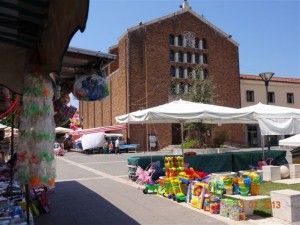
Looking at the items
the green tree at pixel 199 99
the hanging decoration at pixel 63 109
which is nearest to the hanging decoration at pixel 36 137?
the hanging decoration at pixel 63 109

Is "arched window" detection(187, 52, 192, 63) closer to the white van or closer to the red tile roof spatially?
the red tile roof

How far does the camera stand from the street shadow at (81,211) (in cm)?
876

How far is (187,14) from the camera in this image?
45.9 m

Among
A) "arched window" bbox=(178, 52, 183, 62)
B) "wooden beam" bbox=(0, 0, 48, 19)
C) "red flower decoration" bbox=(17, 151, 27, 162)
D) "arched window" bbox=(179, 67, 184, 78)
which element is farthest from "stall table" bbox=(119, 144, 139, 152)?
"wooden beam" bbox=(0, 0, 48, 19)

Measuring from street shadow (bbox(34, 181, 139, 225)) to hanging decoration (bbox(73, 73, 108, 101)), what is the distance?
3101 millimetres

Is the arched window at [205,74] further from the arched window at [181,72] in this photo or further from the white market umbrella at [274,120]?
the white market umbrella at [274,120]

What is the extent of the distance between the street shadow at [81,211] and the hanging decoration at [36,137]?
490 cm

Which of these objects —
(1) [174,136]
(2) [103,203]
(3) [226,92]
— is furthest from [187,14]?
(2) [103,203]

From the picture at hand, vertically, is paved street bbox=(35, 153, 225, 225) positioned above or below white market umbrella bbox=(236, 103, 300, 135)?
below

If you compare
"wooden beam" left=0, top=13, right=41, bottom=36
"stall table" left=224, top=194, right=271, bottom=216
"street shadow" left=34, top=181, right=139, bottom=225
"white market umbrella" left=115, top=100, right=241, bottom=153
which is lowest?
"street shadow" left=34, top=181, right=139, bottom=225

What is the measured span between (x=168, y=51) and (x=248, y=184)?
35.3 metres

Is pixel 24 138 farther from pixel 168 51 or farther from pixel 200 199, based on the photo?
pixel 168 51

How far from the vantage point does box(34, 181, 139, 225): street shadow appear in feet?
28.7

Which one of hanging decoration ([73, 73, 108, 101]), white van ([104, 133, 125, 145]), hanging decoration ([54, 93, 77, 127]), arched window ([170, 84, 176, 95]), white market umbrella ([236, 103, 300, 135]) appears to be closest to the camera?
hanging decoration ([73, 73, 108, 101])
